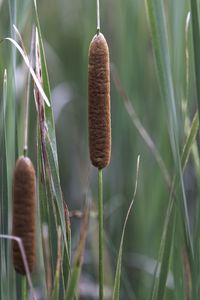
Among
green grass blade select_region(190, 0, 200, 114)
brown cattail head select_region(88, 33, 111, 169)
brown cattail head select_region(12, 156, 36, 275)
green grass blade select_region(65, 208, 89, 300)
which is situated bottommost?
green grass blade select_region(65, 208, 89, 300)

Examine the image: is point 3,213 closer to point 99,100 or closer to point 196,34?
point 99,100

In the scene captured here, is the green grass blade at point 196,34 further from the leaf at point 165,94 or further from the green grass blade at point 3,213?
the green grass blade at point 3,213

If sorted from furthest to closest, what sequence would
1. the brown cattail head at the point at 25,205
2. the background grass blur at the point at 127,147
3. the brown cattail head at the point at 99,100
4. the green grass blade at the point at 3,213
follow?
the background grass blur at the point at 127,147, the green grass blade at the point at 3,213, the brown cattail head at the point at 99,100, the brown cattail head at the point at 25,205

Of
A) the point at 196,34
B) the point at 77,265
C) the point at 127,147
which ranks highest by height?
the point at 196,34

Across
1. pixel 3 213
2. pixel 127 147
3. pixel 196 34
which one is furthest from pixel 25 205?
pixel 127 147

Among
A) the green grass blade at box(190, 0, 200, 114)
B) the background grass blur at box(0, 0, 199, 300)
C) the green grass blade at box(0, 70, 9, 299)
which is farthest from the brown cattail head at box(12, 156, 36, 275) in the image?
the background grass blur at box(0, 0, 199, 300)

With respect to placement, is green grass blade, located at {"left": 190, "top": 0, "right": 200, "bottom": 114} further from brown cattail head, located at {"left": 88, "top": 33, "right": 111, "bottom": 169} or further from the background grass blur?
the background grass blur

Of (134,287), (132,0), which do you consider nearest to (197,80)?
(132,0)

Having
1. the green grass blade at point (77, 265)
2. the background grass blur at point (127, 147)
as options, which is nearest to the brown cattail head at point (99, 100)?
the green grass blade at point (77, 265)
